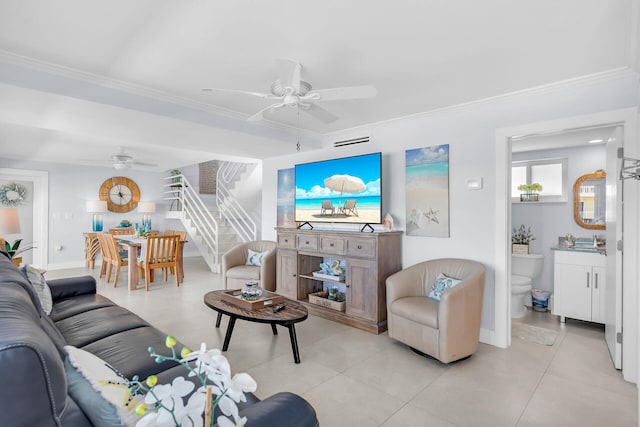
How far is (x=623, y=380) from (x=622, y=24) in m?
2.47

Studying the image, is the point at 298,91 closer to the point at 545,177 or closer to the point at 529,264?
the point at 529,264

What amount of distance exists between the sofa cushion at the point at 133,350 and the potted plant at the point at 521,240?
13.8 ft

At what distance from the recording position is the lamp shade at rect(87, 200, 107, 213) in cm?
728

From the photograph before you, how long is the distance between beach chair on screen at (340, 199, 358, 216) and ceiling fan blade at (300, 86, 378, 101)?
1762 millimetres

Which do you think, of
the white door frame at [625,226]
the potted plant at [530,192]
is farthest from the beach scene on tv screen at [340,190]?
the potted plant at [530,192]

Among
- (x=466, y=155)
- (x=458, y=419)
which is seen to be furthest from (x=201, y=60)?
(x=458, y=419)

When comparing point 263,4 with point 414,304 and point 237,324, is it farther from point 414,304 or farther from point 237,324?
point 237,324

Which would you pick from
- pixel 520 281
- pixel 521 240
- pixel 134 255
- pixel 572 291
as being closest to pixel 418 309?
pixel 520 281

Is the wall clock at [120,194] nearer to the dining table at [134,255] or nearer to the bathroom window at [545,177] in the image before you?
the dining table at [134,255]

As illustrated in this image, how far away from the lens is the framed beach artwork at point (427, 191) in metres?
3.53

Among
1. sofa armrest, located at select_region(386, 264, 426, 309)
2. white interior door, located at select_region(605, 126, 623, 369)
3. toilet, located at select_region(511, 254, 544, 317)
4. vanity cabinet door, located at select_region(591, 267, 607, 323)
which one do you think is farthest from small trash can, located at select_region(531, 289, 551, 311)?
sofa armrest, located at select_region(386, 264, 426, 309)

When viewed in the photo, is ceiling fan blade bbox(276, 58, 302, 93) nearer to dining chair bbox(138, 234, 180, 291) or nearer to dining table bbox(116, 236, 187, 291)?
dining chair bbox(138, 234, 180, 291)

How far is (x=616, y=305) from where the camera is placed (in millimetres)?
2703

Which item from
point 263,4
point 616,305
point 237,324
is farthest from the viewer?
point 237,324
